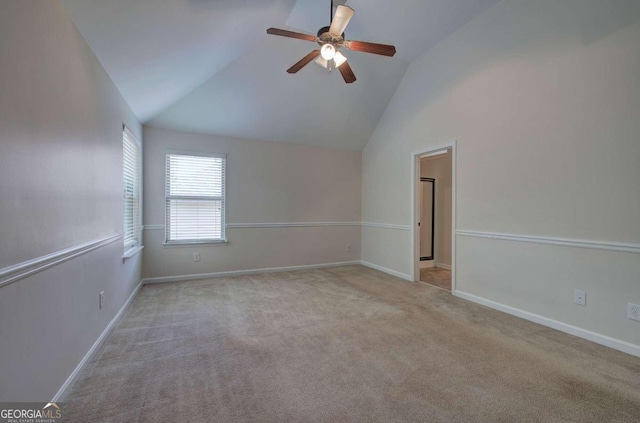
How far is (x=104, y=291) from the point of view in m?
2.61

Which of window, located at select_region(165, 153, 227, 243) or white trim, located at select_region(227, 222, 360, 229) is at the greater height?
window, located at select_region(165, 153, 227, 243)

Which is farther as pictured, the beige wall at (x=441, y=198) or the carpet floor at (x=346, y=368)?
the beige wall at (x=441, y=198)

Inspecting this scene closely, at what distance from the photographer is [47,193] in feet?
5.34

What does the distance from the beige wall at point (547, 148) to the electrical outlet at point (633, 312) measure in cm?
4

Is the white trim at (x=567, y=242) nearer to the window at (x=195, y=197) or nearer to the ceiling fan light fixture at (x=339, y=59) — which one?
the ceiling fan light fixture at (x=339, y=59)

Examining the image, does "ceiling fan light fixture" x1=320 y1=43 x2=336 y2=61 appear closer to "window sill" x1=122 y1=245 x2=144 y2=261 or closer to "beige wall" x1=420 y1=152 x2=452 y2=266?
"window sill" x1=122 y1=245 x2=144 y2=261

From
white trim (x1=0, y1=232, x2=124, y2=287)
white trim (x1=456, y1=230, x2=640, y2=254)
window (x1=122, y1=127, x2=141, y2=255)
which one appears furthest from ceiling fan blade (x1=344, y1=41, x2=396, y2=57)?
white trim (x1=0, y1=232, x2=124, y2=287)

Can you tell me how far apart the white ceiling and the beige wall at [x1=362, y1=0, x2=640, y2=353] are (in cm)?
65

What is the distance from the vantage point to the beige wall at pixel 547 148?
245 cm

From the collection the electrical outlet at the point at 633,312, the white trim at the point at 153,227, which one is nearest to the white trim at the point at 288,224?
the white trim at the point at 153,227

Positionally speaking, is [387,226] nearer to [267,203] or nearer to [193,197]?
[267,203]

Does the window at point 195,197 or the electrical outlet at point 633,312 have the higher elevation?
the window at point 195,197

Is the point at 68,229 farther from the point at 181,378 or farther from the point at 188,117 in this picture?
the point at 188,117

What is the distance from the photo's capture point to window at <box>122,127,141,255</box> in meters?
3.46
